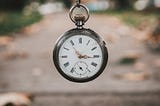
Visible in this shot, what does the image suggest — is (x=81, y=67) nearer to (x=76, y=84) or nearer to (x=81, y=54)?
(x=81, y=54)

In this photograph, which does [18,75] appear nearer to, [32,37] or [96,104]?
[96,104]

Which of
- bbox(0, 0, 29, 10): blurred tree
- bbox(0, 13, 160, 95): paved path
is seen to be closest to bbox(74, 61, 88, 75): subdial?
bbox(0, 13, 160, 95): paved path

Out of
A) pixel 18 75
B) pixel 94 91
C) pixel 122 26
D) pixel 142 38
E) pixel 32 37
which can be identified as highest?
pixel 122 26

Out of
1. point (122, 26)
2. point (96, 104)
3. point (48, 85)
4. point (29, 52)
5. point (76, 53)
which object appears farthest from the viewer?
point (122, 26)

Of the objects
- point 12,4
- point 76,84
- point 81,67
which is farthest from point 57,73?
point 12,4

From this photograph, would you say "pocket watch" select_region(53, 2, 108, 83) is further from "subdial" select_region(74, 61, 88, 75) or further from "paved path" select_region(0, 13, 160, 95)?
"paved path" select_region(0, 13, 160, 95)

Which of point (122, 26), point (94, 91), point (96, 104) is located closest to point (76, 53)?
point (96, 104)

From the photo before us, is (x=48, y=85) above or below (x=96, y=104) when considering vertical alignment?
above

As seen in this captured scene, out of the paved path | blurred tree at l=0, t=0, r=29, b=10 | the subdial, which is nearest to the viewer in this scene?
the subdial

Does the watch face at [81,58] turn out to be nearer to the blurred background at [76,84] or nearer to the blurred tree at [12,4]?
the blurred background at [76,84]
